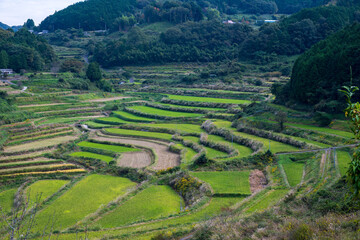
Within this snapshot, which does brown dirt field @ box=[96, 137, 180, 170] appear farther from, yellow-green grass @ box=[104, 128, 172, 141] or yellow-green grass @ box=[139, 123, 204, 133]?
yellow-green grass @ box=[139, 123, 204, 133]

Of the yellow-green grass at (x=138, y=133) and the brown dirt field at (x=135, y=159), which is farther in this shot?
the yellow-green grass at (x=138, y=133)

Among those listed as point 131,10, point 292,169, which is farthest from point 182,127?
point 131,10

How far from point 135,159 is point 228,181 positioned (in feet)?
37.9

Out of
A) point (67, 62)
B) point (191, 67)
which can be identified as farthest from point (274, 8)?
point (67, 62)

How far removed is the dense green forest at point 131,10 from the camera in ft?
439

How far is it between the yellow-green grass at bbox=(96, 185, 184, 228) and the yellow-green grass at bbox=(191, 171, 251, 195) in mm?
2542

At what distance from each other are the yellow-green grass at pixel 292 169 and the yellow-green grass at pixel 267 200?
1.57 meters

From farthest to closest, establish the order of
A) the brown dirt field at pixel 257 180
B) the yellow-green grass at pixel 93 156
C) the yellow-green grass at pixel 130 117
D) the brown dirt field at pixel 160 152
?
the yellow-green grass at pixel 130 117 < the yellow-green grass at pixel 93 156 < the brown dirt field at pixel 160 152 < the brown dirt field at pixel 257 180

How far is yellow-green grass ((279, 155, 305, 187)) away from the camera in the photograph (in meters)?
23.3

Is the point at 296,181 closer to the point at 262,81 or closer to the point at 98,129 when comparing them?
the point at 98,129

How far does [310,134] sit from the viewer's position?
1198 inches

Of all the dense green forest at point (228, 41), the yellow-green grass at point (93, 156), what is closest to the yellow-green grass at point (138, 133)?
the yellow-green grass at point (93, 156)

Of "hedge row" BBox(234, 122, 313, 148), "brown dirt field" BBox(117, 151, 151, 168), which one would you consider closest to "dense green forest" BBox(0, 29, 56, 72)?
"brown dirt field" BBox(117, 151, 151, 168)

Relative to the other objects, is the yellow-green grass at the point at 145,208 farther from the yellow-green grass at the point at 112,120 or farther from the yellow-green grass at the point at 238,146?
the yellow-green grass at the point at 112,120
